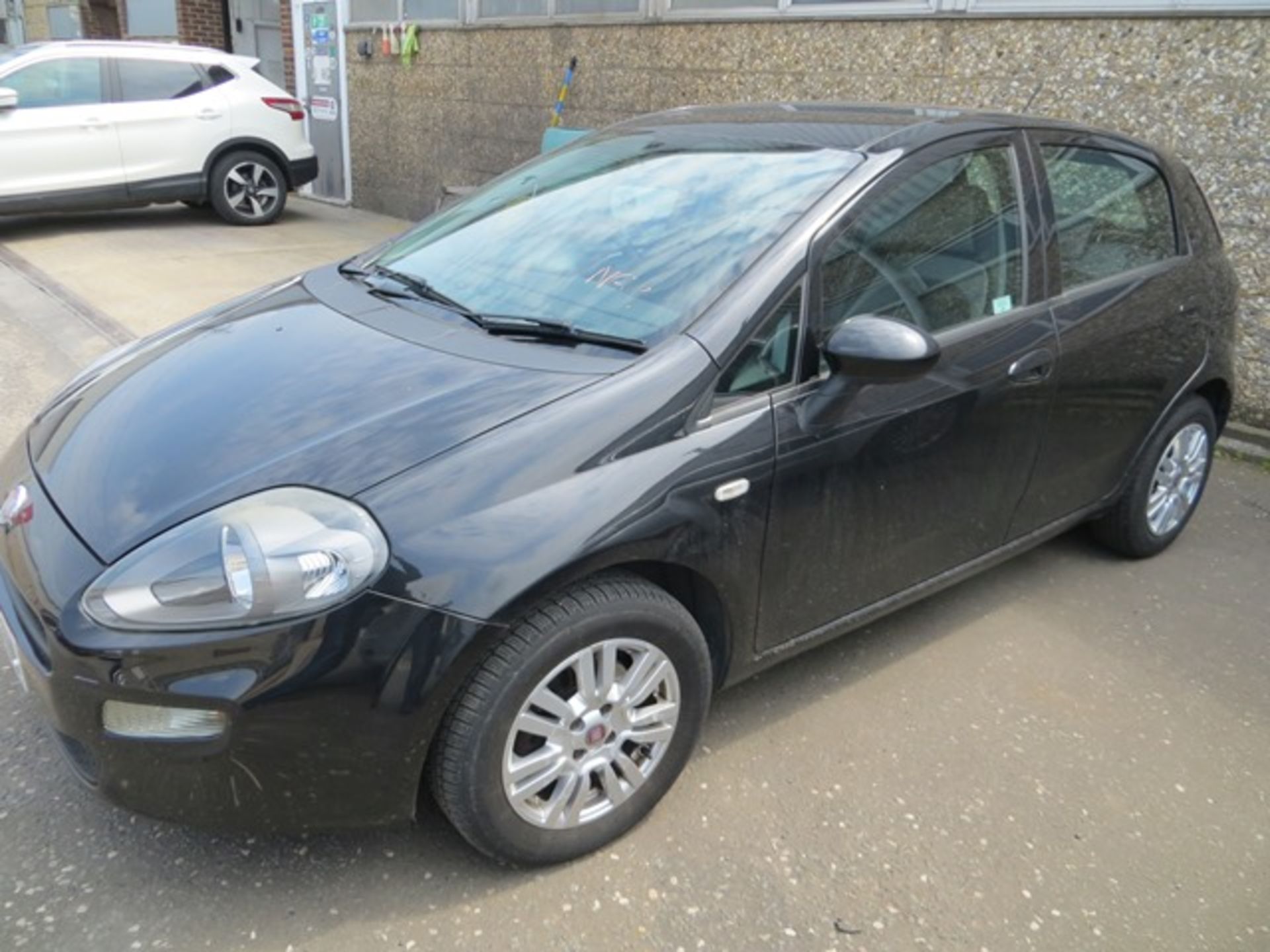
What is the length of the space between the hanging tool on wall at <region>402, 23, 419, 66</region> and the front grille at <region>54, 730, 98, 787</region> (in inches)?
374

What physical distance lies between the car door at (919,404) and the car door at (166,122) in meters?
8.42

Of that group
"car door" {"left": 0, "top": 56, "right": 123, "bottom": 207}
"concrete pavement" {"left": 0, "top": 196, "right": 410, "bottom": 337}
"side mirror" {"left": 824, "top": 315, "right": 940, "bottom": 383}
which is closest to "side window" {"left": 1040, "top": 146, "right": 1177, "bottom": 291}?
"side mirror" {"left": 824, "top": 315, "right": 940, "bottom": 383}

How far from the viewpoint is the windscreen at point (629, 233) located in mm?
2488

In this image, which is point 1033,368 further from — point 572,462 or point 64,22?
point 64,22

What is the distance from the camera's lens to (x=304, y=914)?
6.84 feet

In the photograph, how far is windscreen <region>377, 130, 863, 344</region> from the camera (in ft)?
8.16

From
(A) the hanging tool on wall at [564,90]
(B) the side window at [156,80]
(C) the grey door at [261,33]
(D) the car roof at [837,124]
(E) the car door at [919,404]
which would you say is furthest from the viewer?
(C) the grey door at [261,33]

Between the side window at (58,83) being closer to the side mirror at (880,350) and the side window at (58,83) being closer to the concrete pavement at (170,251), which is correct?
the concrete pavement at (170,251)

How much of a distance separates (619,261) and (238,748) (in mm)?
1491

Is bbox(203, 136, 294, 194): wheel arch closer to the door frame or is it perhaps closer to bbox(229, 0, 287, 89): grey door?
the door frame

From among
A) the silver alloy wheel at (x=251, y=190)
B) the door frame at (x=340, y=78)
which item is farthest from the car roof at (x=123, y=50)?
the door frame at (x=340, y=78)

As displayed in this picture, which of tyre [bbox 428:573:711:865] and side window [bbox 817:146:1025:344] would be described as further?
side window [bbox 817:146:1025:344]

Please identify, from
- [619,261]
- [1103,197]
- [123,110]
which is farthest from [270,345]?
[123,110]

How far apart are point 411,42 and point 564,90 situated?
265 cm
